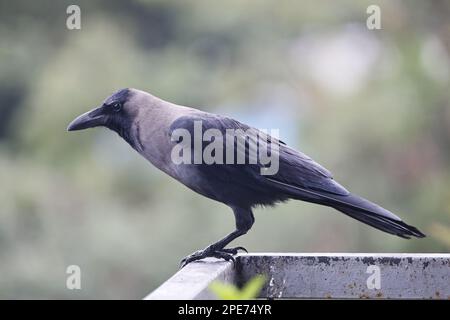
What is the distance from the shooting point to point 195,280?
1.97 m

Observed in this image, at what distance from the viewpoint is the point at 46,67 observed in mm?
7277

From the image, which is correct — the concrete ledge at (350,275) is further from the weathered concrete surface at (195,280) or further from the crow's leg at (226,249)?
the crow's leg at (226,249)

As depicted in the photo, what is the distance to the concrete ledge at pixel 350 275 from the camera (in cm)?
230

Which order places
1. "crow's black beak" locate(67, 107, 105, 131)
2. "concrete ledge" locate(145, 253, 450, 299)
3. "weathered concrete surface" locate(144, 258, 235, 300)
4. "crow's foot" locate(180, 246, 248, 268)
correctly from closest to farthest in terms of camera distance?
"weathered concrete surface" locate(144, 258, 235, 300) < "concrete ledge" locate(145, 253, 450, 299) < "crow's foot" locate(180, 246, 248, 268) < "crow's black beak" locate(67, 107, 105, 131)

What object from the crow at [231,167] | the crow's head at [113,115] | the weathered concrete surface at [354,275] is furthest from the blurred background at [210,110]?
the weathered concrete surface at [354,275]

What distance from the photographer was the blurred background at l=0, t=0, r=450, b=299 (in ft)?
19.0

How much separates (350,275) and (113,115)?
38.5 inches

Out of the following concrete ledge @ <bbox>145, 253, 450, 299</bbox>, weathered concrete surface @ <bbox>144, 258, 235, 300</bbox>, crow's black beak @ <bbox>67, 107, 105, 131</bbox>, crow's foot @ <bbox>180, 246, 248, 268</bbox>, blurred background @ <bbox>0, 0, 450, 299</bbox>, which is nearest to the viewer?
weathered concrete surface @ <bbox>144, 258, 235, 300</bbox>

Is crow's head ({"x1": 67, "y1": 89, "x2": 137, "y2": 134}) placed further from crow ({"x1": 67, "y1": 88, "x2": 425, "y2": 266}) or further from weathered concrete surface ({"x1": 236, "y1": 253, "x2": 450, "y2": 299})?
weathered concrete surface ({"x1": 236, "y1": 253, "x2": 450, "y2": 299})

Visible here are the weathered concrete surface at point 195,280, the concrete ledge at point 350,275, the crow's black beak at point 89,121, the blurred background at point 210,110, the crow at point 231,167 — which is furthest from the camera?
the blurred background at point 210,110

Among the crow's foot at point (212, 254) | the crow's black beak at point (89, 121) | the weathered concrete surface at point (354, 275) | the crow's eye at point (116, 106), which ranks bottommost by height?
the weathered concrete surface at point (354, 275)

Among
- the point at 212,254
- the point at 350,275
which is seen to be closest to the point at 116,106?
the point at 212,254

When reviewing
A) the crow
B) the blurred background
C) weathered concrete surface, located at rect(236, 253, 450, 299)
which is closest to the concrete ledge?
weathered concrete surface, located at rect(236, 253, 450, 299)

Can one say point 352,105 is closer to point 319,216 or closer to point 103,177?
point 319,216
